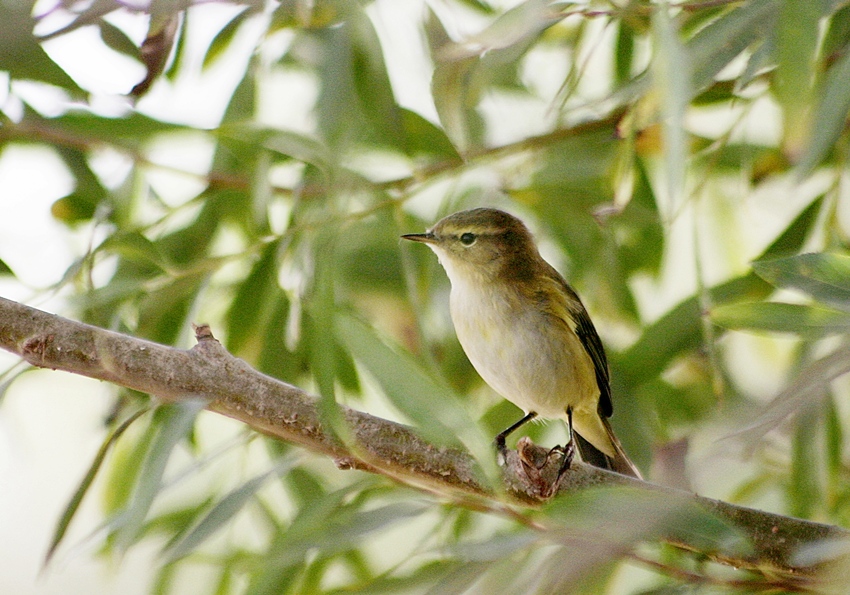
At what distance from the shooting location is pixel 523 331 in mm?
1932

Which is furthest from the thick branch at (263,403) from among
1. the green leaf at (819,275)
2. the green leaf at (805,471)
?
the green leaf at (805,471)

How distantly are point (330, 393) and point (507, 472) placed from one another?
0.36 m

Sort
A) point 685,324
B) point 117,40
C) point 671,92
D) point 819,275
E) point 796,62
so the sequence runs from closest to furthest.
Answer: point 671,92 → point 796,62 → point 819,275 → point 117,40 → point 685,324

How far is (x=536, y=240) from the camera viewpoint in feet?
7.68

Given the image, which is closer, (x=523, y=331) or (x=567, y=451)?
(x=567, y=451)

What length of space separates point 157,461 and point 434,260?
1.08m

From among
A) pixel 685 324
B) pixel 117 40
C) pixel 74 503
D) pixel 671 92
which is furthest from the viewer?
pixel 685 324

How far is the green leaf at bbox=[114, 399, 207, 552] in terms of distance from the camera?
123 centimetres

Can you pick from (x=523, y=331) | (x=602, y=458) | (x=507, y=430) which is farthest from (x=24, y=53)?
(x=602, y=458)

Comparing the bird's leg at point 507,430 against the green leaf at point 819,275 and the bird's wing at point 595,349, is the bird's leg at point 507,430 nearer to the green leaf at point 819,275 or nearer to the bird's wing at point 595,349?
the bird's wing at point 595,349

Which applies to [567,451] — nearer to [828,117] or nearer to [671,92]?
[828,117]

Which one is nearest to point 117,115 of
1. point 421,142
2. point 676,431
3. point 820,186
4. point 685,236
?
point 421,142

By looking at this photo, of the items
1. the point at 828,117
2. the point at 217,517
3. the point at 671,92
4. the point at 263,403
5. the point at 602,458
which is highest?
the point at 671,92

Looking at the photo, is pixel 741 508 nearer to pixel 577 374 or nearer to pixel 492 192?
pixel 577 374
